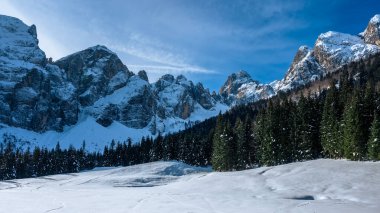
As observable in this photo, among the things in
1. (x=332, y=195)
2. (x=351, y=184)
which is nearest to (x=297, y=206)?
(x=332, y=195)

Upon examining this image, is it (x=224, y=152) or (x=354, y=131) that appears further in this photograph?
(x=224, y=152)

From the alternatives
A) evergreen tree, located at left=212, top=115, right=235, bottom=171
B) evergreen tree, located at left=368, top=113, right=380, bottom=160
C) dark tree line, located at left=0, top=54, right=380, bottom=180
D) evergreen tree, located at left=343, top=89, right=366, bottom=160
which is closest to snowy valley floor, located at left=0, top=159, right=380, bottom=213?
evergreen tree, located at left=368, top=113, right=380, bottom=160

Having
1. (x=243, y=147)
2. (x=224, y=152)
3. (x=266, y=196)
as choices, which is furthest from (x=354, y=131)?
(x=243, y=147)

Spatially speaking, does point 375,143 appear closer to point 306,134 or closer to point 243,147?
point 306,134

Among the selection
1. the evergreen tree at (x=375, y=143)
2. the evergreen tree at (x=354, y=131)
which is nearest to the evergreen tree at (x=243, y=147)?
the evergreen tree at (x=354, y=131)

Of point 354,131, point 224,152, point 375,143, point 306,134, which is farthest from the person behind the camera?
point 224,152

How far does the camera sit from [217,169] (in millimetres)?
91188

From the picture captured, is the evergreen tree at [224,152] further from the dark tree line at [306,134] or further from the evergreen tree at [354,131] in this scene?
the evergreen tree at [354,131]

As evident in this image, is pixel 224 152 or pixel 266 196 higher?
pixel 224 152

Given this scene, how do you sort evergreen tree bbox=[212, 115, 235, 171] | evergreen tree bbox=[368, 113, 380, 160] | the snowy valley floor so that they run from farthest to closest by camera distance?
evergreen tree bbox=[212, 115, 235, 171]
evergreen tree bbox=[368, 113, 380, 160]
the snowy valley floor

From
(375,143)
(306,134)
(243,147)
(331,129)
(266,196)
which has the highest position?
(331,129)

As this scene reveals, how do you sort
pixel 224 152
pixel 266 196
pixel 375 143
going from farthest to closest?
1. pixel 224 152
2. pixel 375 143
3. pixel 266 196

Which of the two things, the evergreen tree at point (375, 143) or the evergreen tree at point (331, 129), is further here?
the evergreen tree at point (331, 129)

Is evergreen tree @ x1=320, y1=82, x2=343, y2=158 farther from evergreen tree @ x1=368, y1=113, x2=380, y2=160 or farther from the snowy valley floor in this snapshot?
evergreen tree @ x1=368, y1=113, x2=380, y2=160
